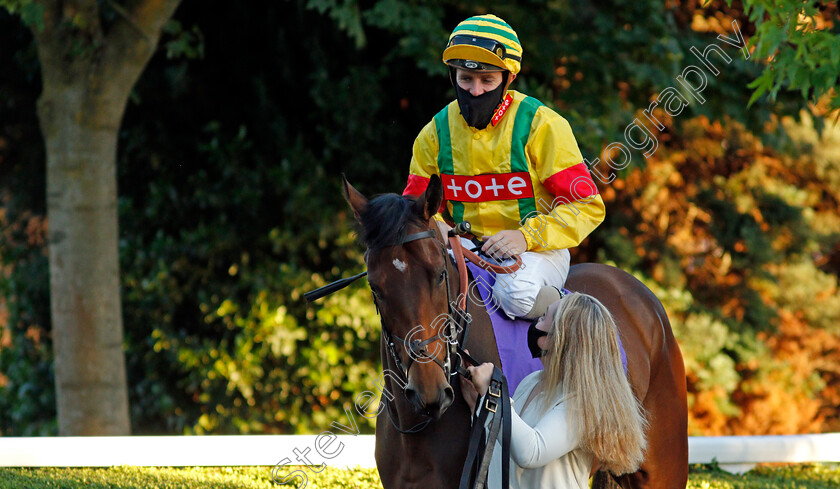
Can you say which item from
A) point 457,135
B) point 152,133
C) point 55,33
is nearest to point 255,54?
point 152,133

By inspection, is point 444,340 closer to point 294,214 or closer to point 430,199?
point 430,199

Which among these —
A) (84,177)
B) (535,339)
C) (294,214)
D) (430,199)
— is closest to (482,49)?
(430,199)

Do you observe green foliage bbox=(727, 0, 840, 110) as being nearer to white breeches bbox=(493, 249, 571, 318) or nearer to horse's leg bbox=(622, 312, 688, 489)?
white breeches bbox=(493, 249, 571, 318)

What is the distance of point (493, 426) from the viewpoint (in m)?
2.68

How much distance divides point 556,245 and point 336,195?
4.79 meters

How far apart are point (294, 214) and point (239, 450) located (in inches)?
129

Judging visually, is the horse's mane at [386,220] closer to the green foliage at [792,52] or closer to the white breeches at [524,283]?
the white breeches at [524,283]

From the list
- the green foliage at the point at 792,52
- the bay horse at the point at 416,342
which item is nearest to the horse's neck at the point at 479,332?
the bay horse at the point at 416,342

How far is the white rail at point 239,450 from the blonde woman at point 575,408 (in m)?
2.23

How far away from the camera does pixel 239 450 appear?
189 inches

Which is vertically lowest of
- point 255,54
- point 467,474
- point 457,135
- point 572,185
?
point 467,474

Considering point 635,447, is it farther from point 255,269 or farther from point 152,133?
point 152,133

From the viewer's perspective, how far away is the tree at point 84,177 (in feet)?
20.3

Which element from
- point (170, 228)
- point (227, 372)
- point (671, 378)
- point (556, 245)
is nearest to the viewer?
point (556, 245)
